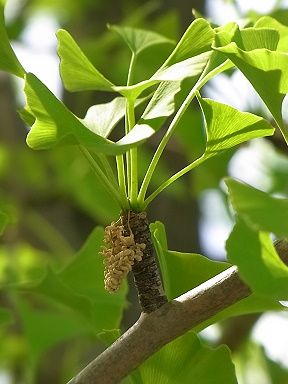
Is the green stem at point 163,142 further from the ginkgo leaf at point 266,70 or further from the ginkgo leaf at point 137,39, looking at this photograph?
the ginkgo leaf at point 137,39

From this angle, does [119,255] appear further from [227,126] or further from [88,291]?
[88,291]

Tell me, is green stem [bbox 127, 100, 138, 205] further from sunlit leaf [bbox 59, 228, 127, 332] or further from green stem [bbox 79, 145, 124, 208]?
sunlit leaf [bbox 59, 228, 127, 332]

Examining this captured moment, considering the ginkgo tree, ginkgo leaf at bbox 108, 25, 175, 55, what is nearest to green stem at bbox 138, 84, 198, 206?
the ginkgo tree

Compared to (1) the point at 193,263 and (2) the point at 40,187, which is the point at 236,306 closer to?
(1) the point at 193,263

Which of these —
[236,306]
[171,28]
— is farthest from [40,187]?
[236,306]

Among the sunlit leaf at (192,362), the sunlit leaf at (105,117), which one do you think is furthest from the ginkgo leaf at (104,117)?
the sunlit leaf at (192,362)
